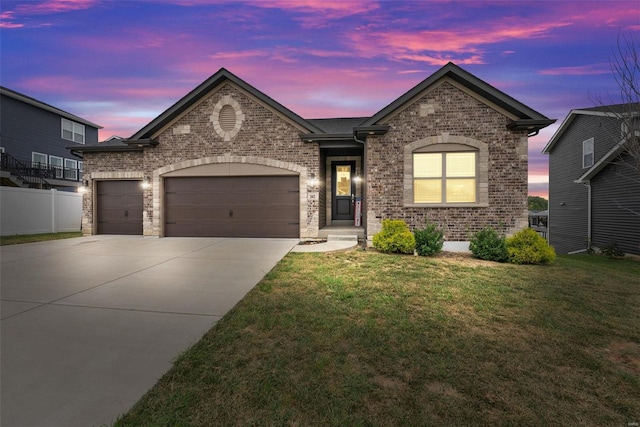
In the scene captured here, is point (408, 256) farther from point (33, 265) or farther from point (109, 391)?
point (33, 265)

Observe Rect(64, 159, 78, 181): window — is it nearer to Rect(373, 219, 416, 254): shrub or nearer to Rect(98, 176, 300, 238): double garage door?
Rect(98, 176, 300, 238): double garage door

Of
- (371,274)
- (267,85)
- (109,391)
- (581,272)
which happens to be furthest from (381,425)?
(267,85)

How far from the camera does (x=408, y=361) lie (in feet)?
9.84

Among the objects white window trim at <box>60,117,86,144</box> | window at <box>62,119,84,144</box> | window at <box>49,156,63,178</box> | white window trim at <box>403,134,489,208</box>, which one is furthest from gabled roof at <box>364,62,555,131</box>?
window at <box>62,119,84,144</box>

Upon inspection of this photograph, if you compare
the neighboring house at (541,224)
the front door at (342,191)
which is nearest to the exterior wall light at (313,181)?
the front door at (342,191)

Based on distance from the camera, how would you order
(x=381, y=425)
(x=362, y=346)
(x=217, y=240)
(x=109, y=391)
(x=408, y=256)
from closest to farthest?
(x=381, y=425), (x=109, y=391), (x=362, y=346), (x=408, y=256), (x=217, y=240)

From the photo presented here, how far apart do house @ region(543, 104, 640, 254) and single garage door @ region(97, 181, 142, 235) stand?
2033cm

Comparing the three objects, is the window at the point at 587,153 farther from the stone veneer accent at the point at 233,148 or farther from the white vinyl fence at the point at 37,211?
the white vinyl fence at the point at 37,211

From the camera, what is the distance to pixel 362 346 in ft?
10.8

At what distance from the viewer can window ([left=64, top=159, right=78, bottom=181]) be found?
23.8 metres

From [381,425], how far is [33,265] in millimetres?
9204

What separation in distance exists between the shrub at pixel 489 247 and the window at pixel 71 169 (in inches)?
1188

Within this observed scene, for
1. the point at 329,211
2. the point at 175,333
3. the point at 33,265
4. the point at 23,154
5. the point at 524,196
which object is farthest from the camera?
the point at 23,154

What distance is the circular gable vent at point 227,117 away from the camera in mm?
11719
